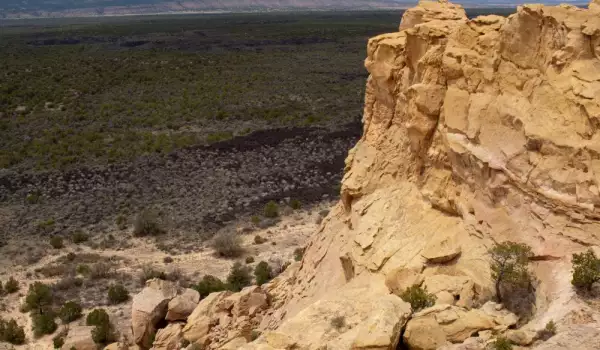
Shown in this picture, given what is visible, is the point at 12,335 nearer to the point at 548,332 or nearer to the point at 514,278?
the point at 514,278

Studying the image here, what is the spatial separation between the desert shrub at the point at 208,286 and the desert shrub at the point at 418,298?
12307mm

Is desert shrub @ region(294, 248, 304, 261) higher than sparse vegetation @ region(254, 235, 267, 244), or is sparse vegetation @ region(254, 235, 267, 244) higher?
desert shrub @ region(294, 248, 304, 261)

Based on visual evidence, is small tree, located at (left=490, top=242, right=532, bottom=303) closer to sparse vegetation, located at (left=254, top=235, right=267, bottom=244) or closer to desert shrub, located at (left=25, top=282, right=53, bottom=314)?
desert shrub, located at (left=25, top=282, right=53, bottom=314)

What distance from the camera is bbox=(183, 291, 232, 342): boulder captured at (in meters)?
15.8

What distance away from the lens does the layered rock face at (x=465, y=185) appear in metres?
9.09

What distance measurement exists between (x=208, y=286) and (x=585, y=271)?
49.7ft

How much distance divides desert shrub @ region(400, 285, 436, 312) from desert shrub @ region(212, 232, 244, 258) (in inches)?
646

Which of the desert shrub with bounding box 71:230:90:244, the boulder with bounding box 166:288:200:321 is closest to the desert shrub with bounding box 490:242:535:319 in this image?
the boulder with bounding box 166:288:200:321

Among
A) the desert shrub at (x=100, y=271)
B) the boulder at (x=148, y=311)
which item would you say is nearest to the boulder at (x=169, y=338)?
the boulder at (x=148, y=311)

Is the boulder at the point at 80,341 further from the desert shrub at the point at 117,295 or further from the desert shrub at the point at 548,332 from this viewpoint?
the desert shrub at the point at 548,332

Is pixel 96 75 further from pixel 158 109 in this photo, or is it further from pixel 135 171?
pixel 135 171

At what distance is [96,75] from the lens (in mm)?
72625

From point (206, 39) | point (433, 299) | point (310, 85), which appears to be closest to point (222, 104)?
point (310, 85)

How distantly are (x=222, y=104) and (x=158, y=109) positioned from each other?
6.56m
